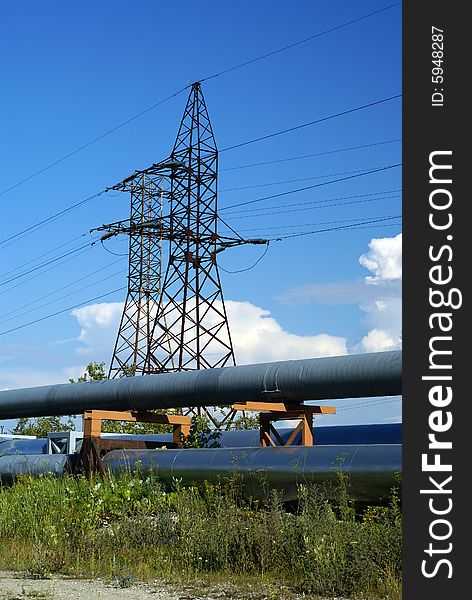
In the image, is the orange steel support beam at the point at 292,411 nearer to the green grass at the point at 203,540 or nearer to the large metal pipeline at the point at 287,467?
the large metal pipeline at the point at 287,467

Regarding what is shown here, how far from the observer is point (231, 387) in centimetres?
1688

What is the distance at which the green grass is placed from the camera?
8.79 metres

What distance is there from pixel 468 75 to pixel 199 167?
31443 mm

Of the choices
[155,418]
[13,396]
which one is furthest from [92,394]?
[13,396]

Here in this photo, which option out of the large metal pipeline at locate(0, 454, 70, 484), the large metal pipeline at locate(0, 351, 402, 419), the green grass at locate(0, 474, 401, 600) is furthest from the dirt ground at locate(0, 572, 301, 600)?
the large metal pipeline at locate(0, 454, 70, 484)

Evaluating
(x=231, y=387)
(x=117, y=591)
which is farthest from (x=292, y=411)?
(x=117, y=591)

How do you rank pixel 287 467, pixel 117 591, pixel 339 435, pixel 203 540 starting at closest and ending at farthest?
1. pixel 117 591
2. pixel 203 540
3. pixel 287 467
4. pixel 339 435

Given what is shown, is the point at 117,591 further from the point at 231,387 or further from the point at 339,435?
the point at 339,435

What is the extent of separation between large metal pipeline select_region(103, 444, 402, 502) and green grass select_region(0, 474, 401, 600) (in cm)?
39

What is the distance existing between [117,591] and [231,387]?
8254mm

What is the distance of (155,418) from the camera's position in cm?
1970

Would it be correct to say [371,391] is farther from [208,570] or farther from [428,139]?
[428,139]

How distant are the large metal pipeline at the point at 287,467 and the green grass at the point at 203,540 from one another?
0.39 meters

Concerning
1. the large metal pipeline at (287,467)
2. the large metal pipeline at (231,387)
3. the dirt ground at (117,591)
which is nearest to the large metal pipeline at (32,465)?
the large metal pipeline at (231,387)
